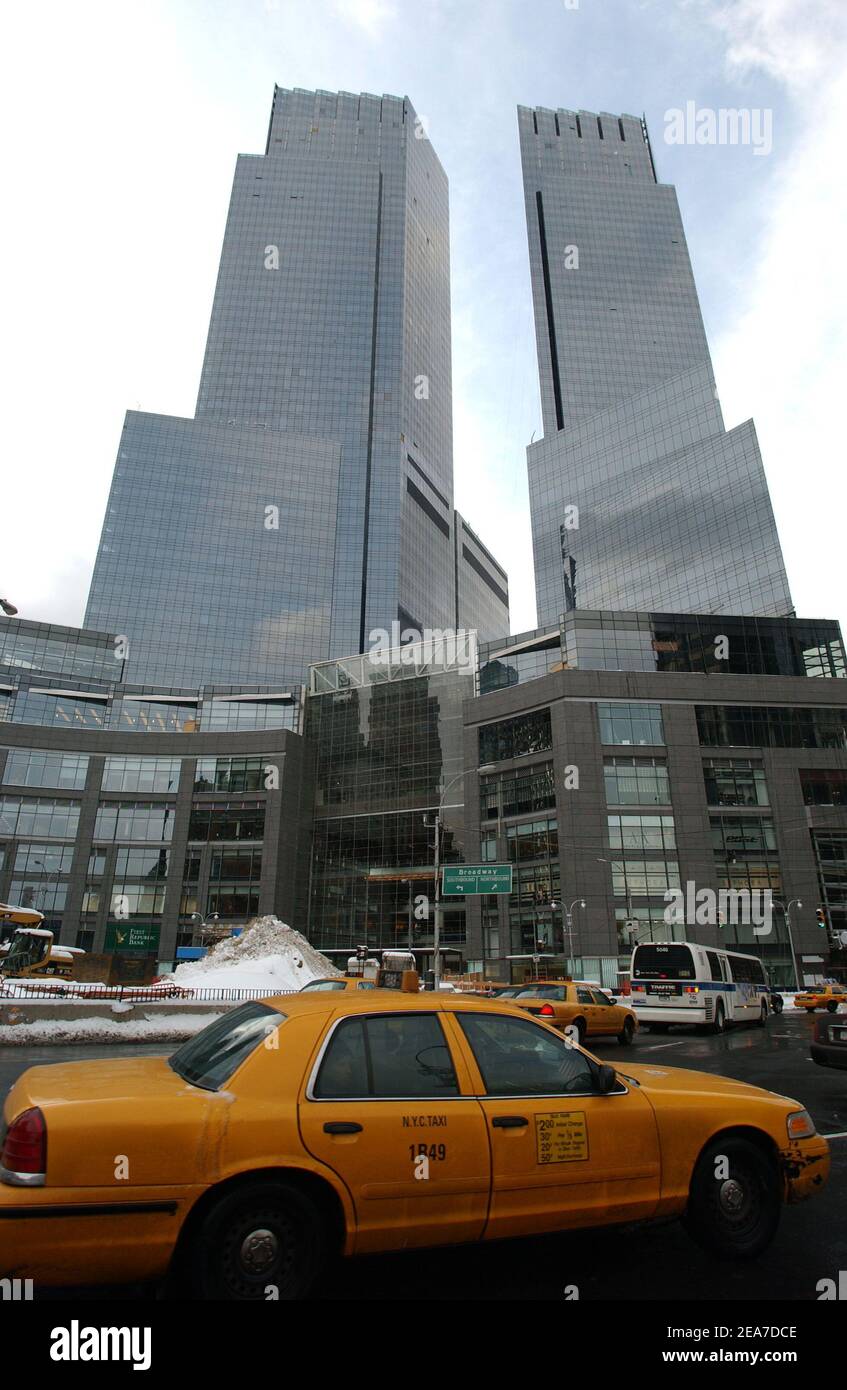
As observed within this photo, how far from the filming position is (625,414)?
136000mm

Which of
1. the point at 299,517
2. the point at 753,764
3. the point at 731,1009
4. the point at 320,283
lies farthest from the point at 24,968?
the point at 320,283

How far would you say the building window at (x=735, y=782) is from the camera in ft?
202

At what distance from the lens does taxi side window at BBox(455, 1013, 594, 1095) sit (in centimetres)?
428

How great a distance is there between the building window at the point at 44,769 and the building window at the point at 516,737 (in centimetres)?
4374

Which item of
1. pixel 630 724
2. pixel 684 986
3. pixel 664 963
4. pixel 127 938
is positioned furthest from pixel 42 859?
pixel 684 986

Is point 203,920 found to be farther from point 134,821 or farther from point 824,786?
point 824,786

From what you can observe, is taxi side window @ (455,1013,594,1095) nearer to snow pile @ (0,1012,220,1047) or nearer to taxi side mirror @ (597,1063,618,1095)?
taxi side mirror @ (597,1063,618,1095)

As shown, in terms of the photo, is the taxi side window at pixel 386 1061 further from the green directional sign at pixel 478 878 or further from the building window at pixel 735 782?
the building window at pixel 735 782

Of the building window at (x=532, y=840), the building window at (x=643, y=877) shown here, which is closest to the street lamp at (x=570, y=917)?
the building window at (x=643, y=877)

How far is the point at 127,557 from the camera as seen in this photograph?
425 feet

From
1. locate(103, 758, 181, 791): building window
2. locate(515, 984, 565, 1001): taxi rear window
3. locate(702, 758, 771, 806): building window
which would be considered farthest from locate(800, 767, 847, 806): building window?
locate(103, 758, 181, 791): building window

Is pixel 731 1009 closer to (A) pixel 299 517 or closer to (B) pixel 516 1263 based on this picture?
(B) pixel 516 1263

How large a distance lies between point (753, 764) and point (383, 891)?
39445 millimetres

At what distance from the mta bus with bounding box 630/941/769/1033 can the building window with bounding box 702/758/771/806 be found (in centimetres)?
4296
